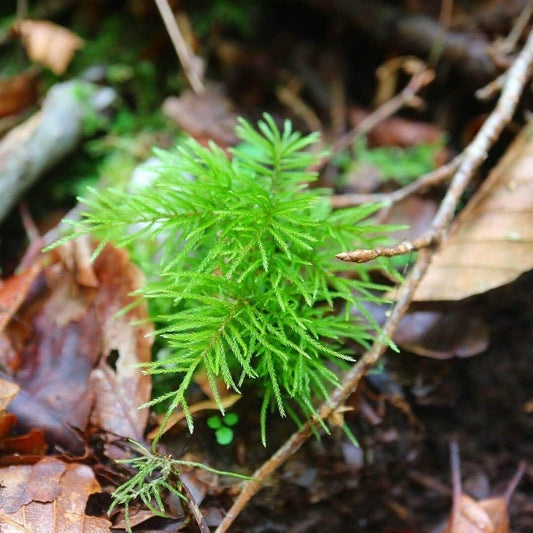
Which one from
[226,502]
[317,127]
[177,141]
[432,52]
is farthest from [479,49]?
[226,502]

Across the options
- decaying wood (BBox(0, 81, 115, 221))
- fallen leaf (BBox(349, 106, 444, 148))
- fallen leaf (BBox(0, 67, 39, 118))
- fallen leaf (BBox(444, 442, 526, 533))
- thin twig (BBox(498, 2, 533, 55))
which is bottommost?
fallen leaf (BBox(444, 442, 526, 533))

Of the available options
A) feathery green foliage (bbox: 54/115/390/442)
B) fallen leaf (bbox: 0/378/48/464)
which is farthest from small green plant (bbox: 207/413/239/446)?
fallen leaf (bbox: 0/378/48/464)

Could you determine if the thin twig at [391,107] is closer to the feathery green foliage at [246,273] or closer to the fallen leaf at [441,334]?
the fallen leaf at [441,334]

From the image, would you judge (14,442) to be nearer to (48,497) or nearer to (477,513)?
(48,497)

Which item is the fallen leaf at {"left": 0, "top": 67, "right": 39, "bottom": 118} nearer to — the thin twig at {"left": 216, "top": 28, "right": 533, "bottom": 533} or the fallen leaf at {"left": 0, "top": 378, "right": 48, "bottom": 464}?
the fallen leaf at {"left": 0, "top": 378, "right": 48, "bottom": 464}

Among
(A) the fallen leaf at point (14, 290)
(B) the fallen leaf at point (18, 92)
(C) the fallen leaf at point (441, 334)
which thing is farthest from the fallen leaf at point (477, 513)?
(B) the fallen leaf at point (18, 92)

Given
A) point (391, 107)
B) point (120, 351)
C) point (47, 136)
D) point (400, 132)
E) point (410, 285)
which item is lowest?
point (400, 132)

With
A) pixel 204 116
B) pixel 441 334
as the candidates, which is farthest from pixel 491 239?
pixel 204 116
